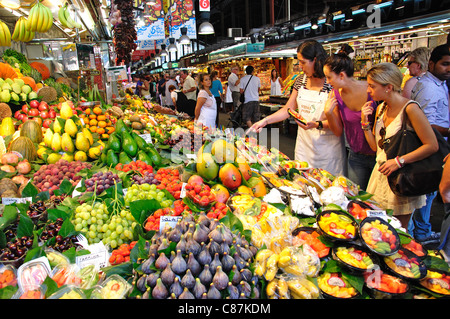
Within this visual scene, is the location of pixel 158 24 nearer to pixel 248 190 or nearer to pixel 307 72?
pixel 307 72

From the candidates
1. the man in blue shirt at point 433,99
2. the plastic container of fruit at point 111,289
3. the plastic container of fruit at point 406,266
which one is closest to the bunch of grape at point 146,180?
the plastic container of fruit at point 111,289

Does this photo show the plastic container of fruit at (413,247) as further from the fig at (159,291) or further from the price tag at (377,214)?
the fig at (159,291)

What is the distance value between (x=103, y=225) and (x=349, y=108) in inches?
94.5

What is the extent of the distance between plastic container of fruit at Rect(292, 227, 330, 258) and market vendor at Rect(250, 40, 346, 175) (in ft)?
4.67

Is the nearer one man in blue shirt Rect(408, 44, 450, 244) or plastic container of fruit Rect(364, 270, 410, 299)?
plastic container of fruit Rect(364, 270, 410, 299)

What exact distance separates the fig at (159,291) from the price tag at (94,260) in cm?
57

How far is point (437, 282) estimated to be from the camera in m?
1.38

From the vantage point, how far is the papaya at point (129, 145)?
306cm

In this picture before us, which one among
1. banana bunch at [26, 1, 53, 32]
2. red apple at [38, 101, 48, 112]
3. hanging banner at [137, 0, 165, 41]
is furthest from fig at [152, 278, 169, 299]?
hanging banner at [137, 0, 165, 41]

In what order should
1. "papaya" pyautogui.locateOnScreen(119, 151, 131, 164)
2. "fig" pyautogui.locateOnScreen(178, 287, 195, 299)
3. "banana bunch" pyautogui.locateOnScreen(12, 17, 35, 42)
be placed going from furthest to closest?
"banana bunch" pyautogui.locateOnScreen(12, 17, 35, 42), "papaya" pyautogui.locateOnScreen(119, 151, 131, 164), "fig" pyautogui.locateOnScreen(178, 287, 195, 299)

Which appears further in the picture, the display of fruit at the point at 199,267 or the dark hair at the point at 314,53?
the dark hair at the point at 314,53

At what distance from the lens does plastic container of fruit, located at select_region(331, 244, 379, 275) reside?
55.3 inches

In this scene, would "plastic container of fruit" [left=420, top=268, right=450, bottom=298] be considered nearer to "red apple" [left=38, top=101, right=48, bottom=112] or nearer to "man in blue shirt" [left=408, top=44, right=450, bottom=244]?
"man in blue shirt" [left=408, top=44, right=450, bottom=244]
